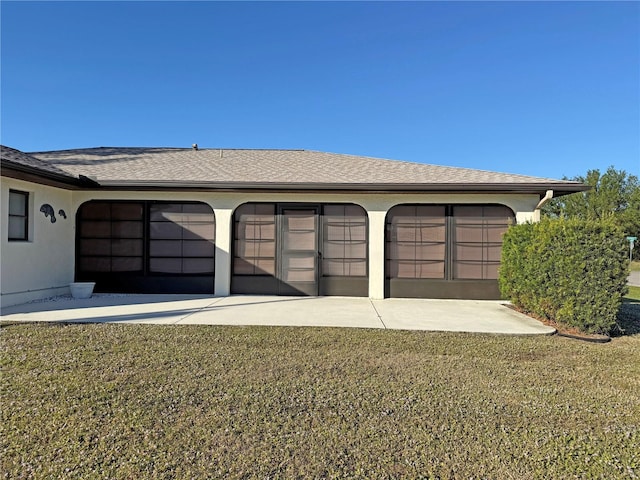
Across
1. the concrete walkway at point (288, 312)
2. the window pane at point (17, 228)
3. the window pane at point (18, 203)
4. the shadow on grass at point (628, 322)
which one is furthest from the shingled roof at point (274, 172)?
the shadow on grass at point (628, 322)

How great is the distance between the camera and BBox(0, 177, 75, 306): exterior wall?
6844 millimetres

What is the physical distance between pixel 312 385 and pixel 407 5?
11225 millimetres

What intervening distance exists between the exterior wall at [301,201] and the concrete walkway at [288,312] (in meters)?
0.72

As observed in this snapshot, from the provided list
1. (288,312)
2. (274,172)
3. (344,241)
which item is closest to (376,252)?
(344,241)

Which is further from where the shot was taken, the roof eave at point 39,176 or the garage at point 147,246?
the garage at point 147,246

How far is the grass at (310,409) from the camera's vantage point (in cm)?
215

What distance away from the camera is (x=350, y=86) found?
1480 cm

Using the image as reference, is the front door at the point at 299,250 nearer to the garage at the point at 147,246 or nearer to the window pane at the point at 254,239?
the window pane at the point at 254,239

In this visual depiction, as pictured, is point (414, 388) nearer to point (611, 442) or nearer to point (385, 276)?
point (611, 442)

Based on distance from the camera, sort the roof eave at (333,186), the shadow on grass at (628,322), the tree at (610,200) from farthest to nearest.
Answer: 1. the tree at (610,200)
2. the roof eave at (333,186)
3. the shadow on grass at (628,322)

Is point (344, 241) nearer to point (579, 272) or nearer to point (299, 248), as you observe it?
point (299, 248)

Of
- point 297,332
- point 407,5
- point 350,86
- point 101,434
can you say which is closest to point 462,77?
point 407,5

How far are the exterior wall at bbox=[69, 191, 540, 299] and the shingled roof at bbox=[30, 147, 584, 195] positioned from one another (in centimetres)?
44

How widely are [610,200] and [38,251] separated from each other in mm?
44075
